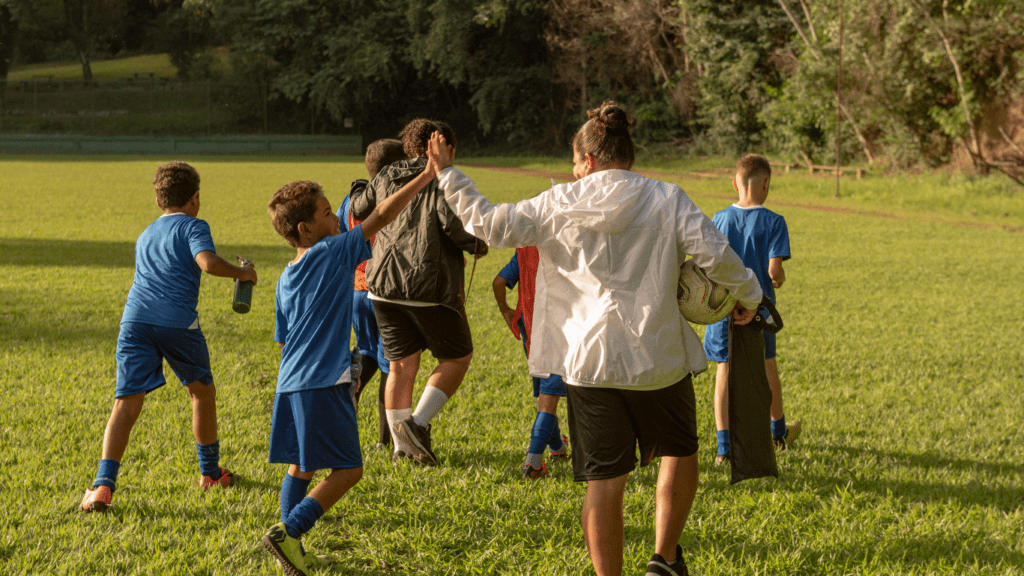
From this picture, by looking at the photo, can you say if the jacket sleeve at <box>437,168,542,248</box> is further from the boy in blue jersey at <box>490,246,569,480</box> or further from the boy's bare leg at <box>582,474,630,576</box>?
the boy in blue jersey at <box>490,246,569,480</box>

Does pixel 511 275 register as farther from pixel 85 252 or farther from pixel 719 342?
pixel 85 252

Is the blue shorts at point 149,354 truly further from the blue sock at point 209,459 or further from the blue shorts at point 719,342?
the blue shorts at point 719,342

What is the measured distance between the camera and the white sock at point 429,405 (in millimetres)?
4273

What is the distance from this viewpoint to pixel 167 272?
361 centimetres

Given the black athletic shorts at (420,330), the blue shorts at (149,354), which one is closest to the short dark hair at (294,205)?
the blue shorts at (149,354)

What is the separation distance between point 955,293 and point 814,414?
19.5ft

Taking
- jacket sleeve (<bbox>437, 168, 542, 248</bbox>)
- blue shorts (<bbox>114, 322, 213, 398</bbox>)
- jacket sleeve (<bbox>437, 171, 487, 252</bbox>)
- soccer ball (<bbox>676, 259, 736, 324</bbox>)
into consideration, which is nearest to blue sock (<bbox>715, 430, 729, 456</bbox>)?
jacket sleeve (<bbox>437, 171, 487, 252</bbox>)

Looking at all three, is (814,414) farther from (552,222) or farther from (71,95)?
(71,95)

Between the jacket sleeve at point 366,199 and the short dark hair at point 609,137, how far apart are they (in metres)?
1.59

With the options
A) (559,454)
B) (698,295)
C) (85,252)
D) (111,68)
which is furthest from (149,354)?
(111,68)

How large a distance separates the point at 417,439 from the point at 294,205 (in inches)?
62.9

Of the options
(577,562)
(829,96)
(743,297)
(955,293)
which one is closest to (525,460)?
(577,562)

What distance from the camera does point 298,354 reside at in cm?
302

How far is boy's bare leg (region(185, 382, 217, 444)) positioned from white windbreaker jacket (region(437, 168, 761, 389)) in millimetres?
1760
